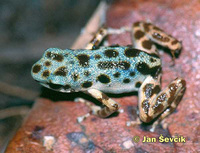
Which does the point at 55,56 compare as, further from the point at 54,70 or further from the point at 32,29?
the point at 32,29

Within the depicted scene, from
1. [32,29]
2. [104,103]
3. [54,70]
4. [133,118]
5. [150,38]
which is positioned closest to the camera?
[54,70]

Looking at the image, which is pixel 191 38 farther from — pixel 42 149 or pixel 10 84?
pixel 10 84

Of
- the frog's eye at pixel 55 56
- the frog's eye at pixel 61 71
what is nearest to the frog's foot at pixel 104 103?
the frog's eye at pixel 61 71

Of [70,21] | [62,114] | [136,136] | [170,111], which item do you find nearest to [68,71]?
[62,114]

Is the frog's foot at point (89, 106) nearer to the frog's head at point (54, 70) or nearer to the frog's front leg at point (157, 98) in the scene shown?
the frog's head at point (54, 70)

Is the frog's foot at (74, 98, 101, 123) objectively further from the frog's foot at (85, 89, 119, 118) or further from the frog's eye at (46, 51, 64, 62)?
the frog's eye at (46, 51, 64, 62)

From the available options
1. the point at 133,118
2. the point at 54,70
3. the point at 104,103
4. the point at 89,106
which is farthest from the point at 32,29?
the point at 133,118

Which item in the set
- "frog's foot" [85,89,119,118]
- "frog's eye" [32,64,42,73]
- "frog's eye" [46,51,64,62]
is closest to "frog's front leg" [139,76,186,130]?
"frog's foot" [85,89,119,118]
